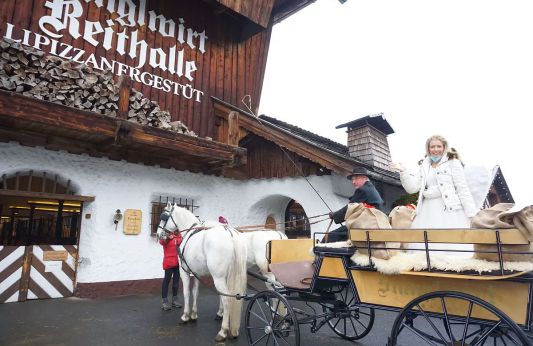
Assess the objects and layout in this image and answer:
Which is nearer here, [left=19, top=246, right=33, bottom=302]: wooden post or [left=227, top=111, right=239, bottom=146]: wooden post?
[left=19, top=246, right=33, bottom=302]: wooden post

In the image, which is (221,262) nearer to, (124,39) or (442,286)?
(442,286)

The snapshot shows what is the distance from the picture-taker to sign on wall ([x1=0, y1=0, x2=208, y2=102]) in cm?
703

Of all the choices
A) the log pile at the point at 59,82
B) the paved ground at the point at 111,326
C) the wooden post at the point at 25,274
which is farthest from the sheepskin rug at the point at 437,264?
the wooden post at the point at 25,274

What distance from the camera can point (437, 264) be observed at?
8.64 ft

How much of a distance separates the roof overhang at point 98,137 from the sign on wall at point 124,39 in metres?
1.93

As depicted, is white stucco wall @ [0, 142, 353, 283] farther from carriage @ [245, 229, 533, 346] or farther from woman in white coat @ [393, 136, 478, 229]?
carriage @ [245, 229, 533, 346]

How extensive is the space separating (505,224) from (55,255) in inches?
307

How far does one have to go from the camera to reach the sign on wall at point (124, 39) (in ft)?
23.1

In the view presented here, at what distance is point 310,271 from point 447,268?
1.87 meters

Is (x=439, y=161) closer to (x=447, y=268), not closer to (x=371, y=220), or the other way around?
(x=371, y=220)

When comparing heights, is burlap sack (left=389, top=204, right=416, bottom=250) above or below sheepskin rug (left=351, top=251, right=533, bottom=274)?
above

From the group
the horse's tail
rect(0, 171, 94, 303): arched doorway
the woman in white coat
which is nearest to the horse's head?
the horse's tail

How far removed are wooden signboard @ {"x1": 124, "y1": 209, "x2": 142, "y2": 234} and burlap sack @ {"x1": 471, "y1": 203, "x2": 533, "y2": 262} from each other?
705cm

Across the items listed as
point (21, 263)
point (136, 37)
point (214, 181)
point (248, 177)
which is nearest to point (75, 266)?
point (21, 263)
